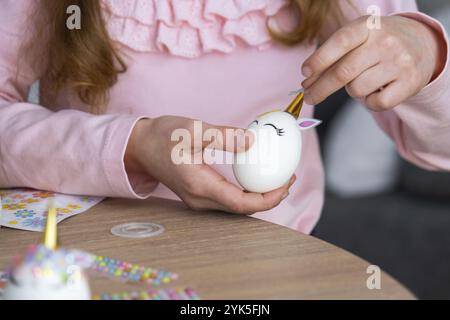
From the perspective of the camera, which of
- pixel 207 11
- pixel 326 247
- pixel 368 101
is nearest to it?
pixel 326 247

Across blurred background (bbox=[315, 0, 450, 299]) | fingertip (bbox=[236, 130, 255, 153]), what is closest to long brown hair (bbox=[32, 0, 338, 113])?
fingertip (bbox=[236, 130, 255, 153])

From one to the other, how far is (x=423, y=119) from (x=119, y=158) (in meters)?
0.38

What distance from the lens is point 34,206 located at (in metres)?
0.80

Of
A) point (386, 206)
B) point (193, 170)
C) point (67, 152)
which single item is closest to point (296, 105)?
point (193, 170)

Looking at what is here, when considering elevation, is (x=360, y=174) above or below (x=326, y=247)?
below

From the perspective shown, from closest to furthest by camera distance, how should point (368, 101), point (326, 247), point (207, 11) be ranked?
point (326, 247) → point (368, 101) → point (207, 11)

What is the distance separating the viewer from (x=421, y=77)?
786 mm

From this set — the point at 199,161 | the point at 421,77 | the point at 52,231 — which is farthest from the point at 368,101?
the point at 52,231

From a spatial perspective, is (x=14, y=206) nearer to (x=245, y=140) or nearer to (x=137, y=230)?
(x=137, y=230)

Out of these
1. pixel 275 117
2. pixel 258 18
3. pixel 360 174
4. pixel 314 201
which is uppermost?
pixel 258 18
